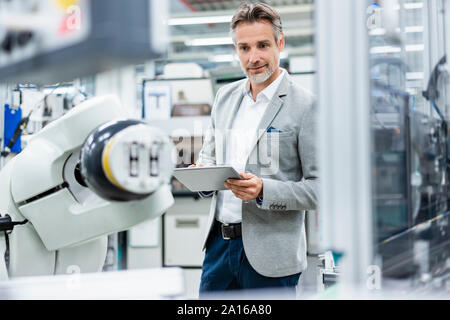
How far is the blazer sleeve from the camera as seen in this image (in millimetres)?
1349

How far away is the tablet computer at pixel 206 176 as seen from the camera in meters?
1.26

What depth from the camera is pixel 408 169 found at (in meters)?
1.17

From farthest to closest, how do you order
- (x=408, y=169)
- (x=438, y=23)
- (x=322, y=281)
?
(x=322, y=281), (x=438, y=23), (x=408, y=169)

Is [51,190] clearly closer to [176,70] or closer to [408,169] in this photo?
[408,169]

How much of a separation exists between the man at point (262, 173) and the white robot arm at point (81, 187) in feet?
1.54

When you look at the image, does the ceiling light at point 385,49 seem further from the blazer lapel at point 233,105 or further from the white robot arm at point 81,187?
the blazer lapel at point 233,105

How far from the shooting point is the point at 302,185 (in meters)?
1.38

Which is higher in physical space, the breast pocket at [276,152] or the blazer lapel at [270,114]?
the blazer lapel at [270,114]

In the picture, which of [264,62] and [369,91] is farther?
[264,62]

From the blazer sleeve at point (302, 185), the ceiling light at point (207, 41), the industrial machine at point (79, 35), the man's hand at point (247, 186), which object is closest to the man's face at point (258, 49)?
the blazer sleeve at point (302, 185)

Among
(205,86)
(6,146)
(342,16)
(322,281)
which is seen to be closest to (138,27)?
(342,16)

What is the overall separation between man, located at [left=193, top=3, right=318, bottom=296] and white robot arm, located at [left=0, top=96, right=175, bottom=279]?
1.54 ft
